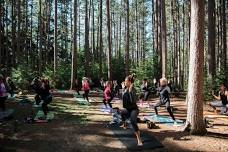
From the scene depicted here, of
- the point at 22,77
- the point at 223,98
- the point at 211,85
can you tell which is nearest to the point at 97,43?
the point at 22,77

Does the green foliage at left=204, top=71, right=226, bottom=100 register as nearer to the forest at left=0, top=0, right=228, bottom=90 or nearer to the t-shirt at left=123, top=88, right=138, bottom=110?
the forest at left=0, top=0, right=228, bottom=90

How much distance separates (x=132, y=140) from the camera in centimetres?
1243

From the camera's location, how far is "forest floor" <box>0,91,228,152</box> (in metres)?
11.7

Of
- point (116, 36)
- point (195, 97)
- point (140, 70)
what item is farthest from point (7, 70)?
point (116, 36)

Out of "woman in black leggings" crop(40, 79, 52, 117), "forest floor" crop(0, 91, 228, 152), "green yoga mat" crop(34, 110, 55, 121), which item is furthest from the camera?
"woman in black leggings" crop(40, 79, 52, 117)

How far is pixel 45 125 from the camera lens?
618 inches

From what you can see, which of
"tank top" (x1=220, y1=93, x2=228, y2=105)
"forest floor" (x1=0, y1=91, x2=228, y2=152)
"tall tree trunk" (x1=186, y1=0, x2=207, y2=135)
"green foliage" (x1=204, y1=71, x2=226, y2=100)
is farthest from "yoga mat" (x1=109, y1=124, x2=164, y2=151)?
"green foliage" (x1=204, y1=71, x2=226, y2=100)

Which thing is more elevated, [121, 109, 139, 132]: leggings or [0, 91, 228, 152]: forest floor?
[121, 109, 139, 132]: leggings

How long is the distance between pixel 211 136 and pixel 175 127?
2.02 metres

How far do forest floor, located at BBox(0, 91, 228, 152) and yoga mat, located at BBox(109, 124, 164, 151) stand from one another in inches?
6.9

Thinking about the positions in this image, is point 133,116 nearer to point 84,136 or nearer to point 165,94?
point 84,136

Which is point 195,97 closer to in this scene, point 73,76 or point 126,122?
point 126,122

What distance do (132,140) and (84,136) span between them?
5.82 feet

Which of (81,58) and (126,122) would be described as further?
(81,58)
